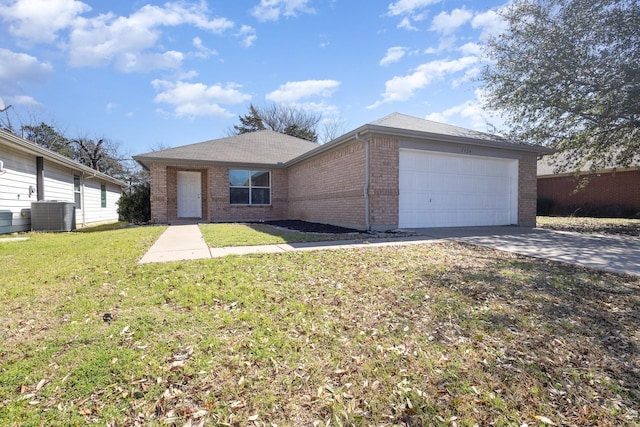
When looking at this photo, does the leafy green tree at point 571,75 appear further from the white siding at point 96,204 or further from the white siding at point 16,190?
the white siding at point 96,204

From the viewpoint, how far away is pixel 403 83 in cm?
1730

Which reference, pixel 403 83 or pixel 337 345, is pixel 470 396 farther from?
pixel 403 83

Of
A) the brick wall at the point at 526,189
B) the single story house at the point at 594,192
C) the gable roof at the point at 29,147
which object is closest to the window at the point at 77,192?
the gable roof at the point at 29,147

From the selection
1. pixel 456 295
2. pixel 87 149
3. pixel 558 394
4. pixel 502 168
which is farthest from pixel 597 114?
pixel 87 149

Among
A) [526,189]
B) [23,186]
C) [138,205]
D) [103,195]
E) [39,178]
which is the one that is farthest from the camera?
[103,195]

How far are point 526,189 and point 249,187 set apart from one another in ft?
36.1

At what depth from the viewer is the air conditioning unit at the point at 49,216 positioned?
10.2 m

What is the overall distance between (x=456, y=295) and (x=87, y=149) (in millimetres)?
37077

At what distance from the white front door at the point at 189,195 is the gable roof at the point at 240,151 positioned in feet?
4.43

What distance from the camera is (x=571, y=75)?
32.7 ft

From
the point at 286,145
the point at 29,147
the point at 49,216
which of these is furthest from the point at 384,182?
the point at 49,216

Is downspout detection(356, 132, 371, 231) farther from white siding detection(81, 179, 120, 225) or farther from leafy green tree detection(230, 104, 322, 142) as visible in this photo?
leafy green tree detection(230, 104, 322, 142)

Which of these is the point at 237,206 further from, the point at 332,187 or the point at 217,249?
the point at 217,249

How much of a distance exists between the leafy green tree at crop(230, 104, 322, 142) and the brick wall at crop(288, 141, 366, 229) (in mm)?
21553
